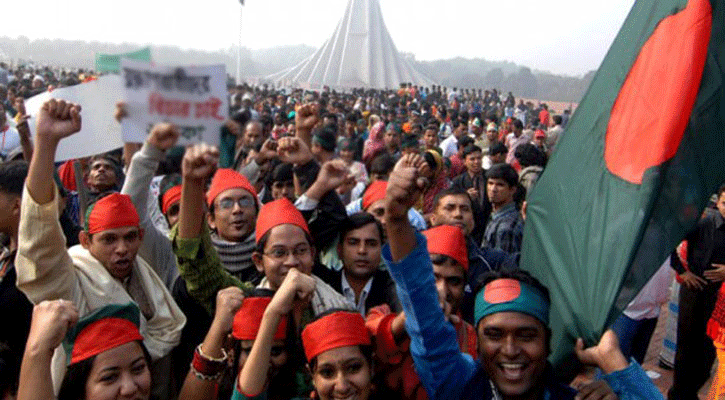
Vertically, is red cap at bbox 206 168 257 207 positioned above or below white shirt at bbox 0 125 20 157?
above

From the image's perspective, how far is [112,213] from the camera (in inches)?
99.1

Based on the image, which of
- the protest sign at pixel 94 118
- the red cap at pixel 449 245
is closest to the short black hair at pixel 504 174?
the red cap at pixel 449 245

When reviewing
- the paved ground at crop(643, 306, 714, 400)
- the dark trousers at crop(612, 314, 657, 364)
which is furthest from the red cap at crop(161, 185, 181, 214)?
the paved ground at crop(643, 306, 714, 400)

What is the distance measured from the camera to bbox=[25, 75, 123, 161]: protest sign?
1.10 m

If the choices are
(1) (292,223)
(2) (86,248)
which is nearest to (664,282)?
(1) (292,223)

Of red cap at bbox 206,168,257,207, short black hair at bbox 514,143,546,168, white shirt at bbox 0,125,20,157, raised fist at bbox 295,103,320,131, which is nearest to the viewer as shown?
raised fist at bbox 295,103,320,131

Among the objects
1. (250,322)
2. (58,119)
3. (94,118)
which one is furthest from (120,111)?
(250,322)

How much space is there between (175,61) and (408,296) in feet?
3.45

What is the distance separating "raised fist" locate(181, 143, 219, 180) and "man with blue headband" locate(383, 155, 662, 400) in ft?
2.07

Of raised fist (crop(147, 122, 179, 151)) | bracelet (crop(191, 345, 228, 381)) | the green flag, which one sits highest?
the green flag

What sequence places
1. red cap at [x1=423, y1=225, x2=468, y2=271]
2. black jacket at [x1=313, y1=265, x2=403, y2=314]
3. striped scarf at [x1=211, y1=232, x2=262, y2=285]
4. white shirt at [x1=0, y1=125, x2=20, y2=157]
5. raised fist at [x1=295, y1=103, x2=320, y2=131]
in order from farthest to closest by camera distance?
white shirt at [x1=0, y1=125, x2=20, y2=157]
striped scarf at [x1=211, y1=232, x2=262, y2=285]
black jacket at [x1=313, y1=265, x2=403, y2=314]
red cap at [x1=423, y1=225, x2=468, y2=271]
raised fist at [x1=295, y1=103, x2=320, y2=131]

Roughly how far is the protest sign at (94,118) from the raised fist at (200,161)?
121 mm

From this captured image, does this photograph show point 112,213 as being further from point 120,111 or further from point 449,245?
point 120,111

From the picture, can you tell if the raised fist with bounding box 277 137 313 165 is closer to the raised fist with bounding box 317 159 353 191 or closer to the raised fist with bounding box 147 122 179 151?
the raised fist with bounding box 317 159 353 191
